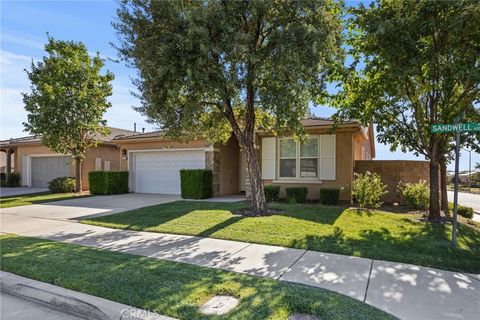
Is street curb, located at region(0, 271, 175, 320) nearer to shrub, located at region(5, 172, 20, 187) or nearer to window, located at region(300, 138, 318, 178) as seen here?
window, located at region(300, 138, 318, 178)

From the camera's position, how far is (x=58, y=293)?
431 centimetres

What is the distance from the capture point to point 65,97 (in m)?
16.4

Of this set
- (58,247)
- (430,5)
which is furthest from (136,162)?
(430,5)

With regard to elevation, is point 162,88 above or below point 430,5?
below

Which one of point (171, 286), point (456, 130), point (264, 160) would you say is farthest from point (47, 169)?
point (456, 130)

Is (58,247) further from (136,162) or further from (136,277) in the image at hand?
(136,162)

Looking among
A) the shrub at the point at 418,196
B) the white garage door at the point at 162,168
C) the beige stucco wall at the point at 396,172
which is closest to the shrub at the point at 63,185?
the white garage door at the point at 162,168

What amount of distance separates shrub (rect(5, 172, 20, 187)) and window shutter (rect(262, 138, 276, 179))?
759 inches

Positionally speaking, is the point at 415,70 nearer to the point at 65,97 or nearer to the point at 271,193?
the point at 271,193

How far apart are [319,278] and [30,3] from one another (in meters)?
9.41

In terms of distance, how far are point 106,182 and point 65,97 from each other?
4851mm

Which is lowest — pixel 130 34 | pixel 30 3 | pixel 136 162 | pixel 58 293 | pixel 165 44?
pixel 58 293

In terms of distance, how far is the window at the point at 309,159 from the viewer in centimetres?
1323

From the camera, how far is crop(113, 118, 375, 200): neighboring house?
1269 cm
